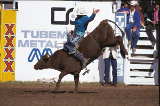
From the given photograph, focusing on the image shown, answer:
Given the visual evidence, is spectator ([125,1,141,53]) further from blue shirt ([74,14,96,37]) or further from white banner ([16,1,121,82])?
blue shirt ([74,14,96,37])

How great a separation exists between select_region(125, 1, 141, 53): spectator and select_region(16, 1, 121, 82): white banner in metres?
0.56

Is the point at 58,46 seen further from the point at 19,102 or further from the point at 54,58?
the point at 19,102

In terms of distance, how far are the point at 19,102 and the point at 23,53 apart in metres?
6.12

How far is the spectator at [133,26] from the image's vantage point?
17.7m

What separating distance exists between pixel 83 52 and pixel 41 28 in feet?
11.4

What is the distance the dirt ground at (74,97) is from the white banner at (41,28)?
3.31ft

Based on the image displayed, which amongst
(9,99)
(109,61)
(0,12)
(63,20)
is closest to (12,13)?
(0,12)

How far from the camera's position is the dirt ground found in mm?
11852

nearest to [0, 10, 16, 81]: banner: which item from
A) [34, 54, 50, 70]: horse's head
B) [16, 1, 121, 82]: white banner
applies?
[16, 1, 121, 82]: white banner

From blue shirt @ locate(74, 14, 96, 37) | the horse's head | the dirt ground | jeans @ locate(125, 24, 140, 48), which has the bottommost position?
the dirt ground

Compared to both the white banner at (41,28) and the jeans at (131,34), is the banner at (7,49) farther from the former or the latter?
the jeans at (131,34)

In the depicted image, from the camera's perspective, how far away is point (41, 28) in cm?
1781

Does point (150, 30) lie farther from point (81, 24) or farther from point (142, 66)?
point (81, 24)

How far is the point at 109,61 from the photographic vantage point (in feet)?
57.8
